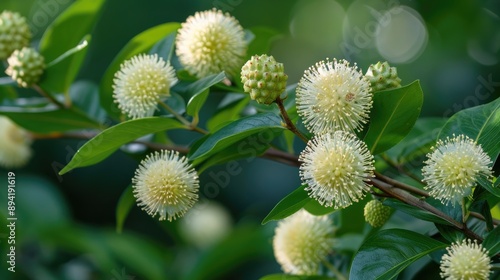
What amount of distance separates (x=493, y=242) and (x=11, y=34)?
1.21 m

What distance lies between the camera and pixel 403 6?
296cm

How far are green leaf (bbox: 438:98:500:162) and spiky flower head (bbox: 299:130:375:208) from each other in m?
0.18

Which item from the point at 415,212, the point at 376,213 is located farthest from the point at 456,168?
the point at 376,213

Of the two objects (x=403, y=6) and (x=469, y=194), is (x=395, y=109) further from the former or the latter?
(x=403, y=6)

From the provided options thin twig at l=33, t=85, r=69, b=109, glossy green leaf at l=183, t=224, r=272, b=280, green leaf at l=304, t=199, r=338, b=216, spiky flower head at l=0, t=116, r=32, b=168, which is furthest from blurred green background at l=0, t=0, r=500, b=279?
green leaf at l=304, t=199, r=338, b=216

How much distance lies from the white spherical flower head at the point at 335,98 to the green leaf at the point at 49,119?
32.3 inches

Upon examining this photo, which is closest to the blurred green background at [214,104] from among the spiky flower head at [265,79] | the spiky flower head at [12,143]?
the spiky flower head at [12,143]

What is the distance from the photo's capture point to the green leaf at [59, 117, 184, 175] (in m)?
1.32

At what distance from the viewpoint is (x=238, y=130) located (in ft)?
3.99

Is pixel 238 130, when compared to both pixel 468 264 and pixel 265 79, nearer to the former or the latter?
pixel 265 79

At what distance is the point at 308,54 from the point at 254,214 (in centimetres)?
84

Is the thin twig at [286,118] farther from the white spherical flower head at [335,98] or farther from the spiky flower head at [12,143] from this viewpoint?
the spiky flower head at [12,143]

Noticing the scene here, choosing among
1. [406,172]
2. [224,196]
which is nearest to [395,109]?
[406,172]

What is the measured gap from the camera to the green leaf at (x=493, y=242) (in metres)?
1.09
